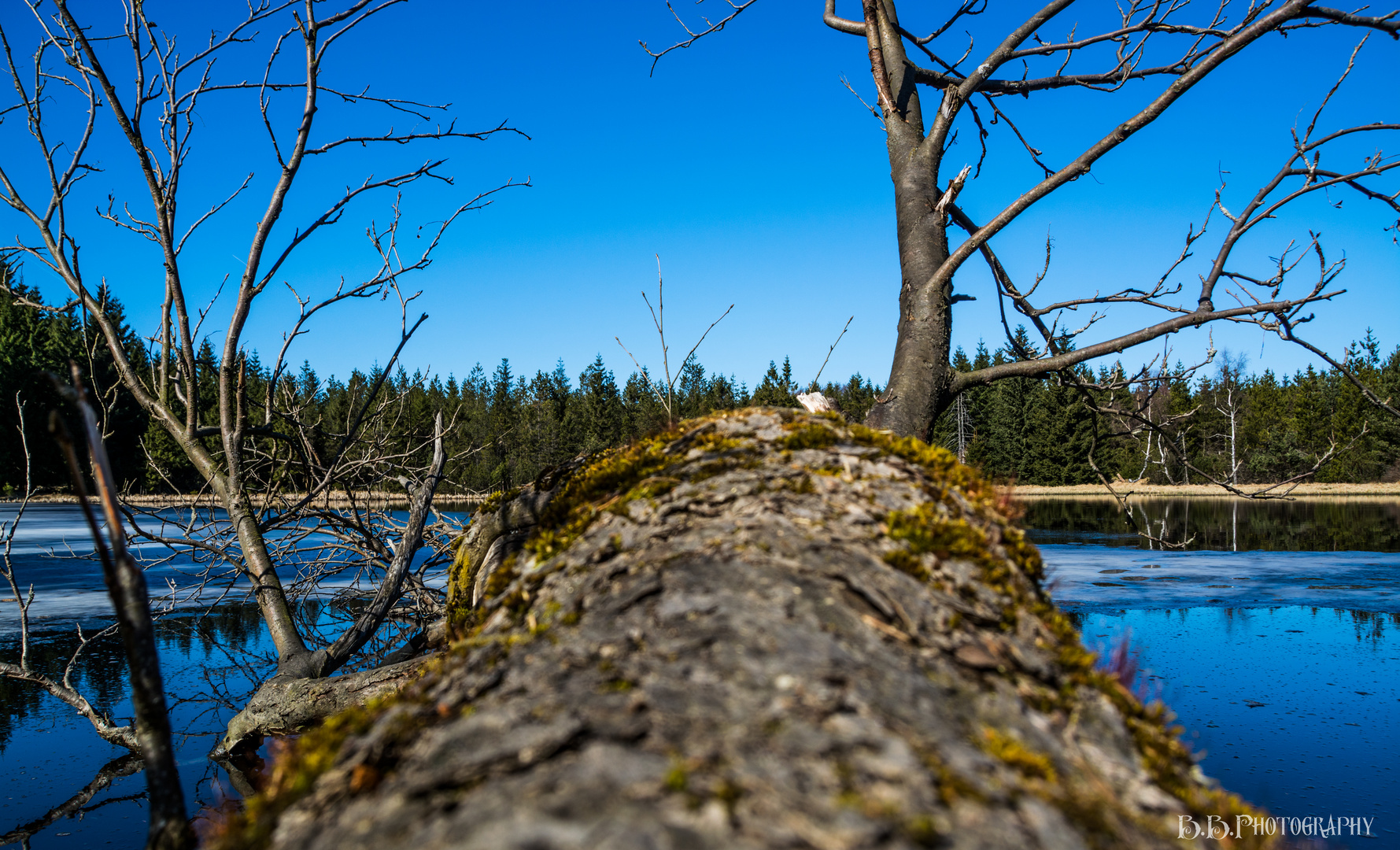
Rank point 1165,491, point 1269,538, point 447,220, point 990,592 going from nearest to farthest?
point 990,592 < point 447,220 < point 1269,538 < point 1165,491

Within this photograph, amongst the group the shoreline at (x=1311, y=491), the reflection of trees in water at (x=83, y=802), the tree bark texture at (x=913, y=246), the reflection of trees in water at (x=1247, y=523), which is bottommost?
the reflection of trees in water at (x=83, y=802)

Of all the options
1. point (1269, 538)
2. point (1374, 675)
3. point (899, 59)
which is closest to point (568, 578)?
point (899, 59)

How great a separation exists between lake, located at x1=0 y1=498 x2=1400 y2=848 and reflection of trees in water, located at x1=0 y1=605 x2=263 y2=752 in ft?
0.12

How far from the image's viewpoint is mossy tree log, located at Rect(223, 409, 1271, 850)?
3.38 feet

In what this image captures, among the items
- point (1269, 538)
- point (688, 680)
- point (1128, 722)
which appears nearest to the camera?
point (688, 680)

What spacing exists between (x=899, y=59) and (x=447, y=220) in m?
2.73

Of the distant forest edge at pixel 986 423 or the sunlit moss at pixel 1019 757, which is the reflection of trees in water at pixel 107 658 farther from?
the distant forest edge at pixel 986 423

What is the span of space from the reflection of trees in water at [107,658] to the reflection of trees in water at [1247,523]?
12451 millimetres

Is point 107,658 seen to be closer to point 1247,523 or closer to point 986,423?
point 1247,523

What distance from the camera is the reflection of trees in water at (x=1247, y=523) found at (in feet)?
67.2

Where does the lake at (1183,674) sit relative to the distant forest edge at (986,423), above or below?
below

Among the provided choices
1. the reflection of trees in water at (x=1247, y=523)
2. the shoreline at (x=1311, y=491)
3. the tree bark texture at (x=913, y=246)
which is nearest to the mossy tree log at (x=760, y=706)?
the tree bark texture at (x=913, y=246)

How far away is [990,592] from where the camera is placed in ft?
5.59

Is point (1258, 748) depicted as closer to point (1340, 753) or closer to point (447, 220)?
point (1340, 753)
